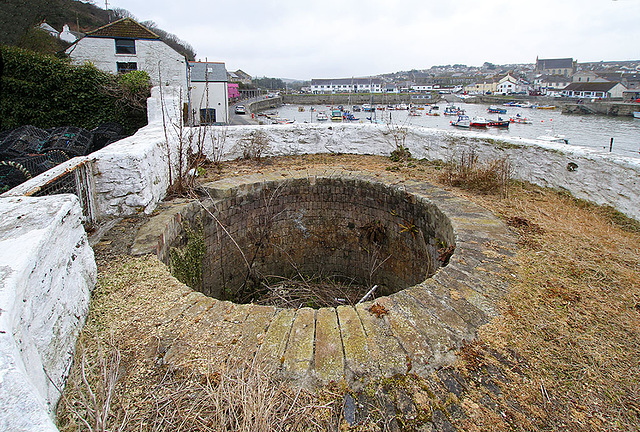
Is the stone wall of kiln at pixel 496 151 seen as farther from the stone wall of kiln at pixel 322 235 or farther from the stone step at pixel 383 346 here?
the stone step at pixel 383 346

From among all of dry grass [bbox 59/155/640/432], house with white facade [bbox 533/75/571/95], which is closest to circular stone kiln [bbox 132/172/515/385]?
dry grass [bbox 59/155/640/432]

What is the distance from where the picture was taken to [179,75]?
17266 millimetres

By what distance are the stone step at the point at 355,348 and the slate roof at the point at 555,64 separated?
123851 millimetres

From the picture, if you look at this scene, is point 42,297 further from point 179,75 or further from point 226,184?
point 179,75

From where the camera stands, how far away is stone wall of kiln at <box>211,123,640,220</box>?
3465 millimetres

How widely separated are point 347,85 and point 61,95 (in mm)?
97555

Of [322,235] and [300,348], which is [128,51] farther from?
[300,348]

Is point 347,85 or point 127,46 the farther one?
point 347,85

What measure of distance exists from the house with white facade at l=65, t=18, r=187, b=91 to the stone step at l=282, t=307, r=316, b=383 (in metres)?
17.4

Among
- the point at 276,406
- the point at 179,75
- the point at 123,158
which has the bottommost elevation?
the point at 276,406

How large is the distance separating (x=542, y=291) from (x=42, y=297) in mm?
2817

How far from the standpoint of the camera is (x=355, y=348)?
1.89m

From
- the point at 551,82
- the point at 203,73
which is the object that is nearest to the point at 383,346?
the point at 203,73

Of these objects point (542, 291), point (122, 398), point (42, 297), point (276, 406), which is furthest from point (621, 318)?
point (42, 297)
